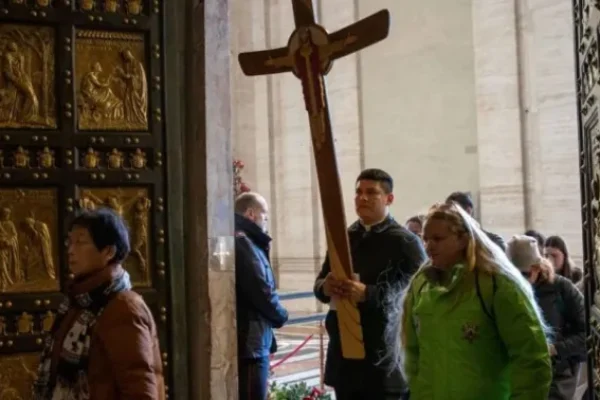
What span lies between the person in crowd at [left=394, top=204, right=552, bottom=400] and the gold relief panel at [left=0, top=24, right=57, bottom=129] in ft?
6.95

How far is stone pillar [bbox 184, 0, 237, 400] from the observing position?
455cm

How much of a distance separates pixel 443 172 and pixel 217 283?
28.6 feet

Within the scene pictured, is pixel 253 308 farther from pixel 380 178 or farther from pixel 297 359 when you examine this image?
pixel 297 359

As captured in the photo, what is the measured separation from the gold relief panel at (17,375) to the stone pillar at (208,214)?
2.80 feet

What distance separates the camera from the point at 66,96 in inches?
171

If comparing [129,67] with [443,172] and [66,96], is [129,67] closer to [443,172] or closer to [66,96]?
[66,96]

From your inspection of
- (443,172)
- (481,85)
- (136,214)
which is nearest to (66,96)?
(136,214)

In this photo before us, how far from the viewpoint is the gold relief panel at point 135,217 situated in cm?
441

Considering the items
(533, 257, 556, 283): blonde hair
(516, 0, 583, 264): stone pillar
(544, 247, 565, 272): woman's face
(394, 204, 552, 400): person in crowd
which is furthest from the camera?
(516, 0, 583, 264): stone pillar

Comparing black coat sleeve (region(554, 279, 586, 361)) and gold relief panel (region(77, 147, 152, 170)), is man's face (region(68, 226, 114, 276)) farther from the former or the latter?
black coat sleeve (region(554, 279, 586, 361))

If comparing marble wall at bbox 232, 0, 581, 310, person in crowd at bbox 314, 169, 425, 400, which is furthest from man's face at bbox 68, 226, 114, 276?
marble wall at bbox 232, 0, 581, 310

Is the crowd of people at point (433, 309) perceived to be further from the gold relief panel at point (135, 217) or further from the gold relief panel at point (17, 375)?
the gold relief panel at point (17, 375)

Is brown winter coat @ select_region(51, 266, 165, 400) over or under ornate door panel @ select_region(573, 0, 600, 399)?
under

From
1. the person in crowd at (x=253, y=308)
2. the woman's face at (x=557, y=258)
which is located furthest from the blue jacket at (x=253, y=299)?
the woman's face at (x=557, y=258)
